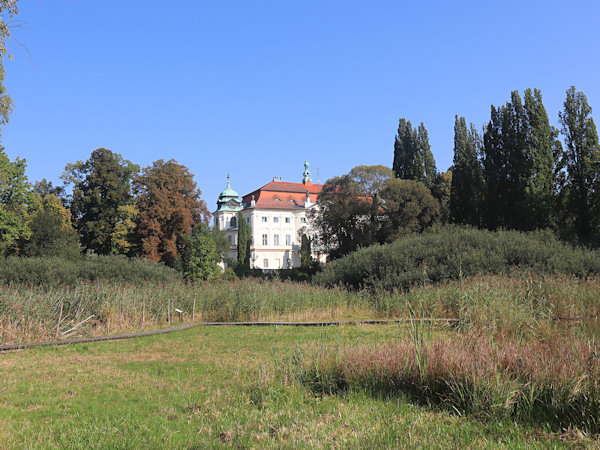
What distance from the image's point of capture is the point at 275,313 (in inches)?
621

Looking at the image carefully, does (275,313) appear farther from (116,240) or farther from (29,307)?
(116,240)

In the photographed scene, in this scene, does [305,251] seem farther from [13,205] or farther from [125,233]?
[13,205]

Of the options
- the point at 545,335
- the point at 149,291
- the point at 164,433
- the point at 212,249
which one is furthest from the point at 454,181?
the point at 164,433

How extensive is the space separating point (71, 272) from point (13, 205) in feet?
62.0

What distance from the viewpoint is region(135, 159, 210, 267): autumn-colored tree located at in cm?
3625

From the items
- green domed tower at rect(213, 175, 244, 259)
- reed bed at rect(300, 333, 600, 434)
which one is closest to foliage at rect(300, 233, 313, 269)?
green domed tower at rect(213, 175, 244, 259)

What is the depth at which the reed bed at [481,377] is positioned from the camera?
4.86m

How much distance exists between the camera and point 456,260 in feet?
66.7

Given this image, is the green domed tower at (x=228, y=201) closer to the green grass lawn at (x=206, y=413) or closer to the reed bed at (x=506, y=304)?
the reed bed at (x=506, y=304)

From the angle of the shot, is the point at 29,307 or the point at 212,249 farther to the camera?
the point at 212,249

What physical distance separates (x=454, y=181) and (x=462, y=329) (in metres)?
30.9

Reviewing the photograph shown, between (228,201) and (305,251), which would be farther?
(228,201)

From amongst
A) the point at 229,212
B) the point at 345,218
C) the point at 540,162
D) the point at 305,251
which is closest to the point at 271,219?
the point at 229,212

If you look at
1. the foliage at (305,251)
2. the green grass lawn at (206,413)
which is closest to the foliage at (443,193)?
the foliage at (305,251)
